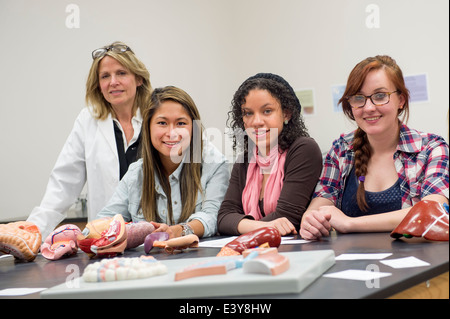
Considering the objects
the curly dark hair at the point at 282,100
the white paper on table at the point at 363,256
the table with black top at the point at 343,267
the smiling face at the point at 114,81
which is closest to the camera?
the table with black top at the point at 343,267

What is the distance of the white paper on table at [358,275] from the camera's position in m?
0.92

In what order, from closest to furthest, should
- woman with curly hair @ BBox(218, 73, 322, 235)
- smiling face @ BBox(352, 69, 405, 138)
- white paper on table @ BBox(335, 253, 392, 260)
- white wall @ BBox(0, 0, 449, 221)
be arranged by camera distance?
white paper on table @ BBox(335, 253, 392, 260) < smiling face @ BBox(352, 69, 405, 138) < woman with curly hair @ BBox(218, 73, 322, 235) < white wall @ BBox(0, 0, 449, 221)

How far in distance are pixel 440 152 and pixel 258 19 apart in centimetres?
283

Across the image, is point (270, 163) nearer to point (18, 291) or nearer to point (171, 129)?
point (171, 129)

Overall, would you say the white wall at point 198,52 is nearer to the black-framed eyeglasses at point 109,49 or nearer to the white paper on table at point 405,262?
the black-framed eyeglasses at point 109,49

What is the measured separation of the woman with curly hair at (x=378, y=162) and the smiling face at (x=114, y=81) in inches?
41.6

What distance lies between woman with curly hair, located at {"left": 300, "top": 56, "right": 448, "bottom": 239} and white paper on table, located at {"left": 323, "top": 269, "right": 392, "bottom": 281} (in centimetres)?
61

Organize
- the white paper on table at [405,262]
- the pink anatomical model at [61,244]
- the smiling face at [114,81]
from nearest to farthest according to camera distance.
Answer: the white paper on table at [405,262] < the pink anatomical model at [61,244] < the smiling face at [114,81]

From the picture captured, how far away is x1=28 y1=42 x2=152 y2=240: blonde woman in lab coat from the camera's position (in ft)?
7.99

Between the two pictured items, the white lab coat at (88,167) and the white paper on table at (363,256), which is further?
the white lab coat at (88,167)

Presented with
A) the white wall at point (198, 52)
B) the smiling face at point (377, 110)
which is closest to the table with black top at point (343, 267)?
the smiling face at point (377, 110)

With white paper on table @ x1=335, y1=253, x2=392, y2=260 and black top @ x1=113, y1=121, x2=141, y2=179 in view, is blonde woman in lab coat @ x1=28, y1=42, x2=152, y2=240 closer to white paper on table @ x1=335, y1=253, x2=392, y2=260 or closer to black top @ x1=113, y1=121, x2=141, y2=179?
black top @ x1=113, y1=121, x2=141, y2=179

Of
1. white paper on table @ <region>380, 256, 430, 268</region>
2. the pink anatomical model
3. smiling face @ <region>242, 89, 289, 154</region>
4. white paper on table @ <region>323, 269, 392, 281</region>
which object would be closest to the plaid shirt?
smiling face @ <region>242, 89, 289, 154</region>

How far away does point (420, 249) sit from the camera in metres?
1.19
